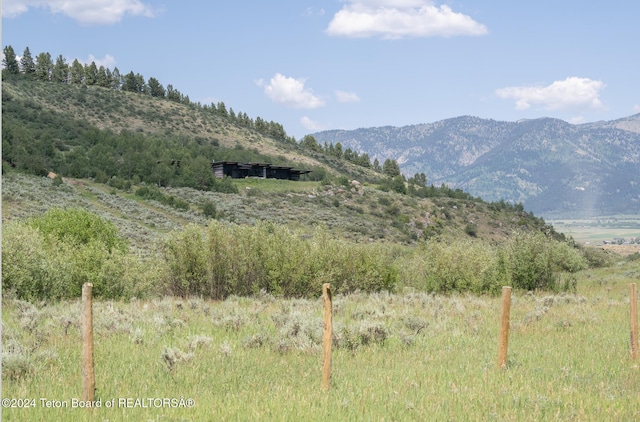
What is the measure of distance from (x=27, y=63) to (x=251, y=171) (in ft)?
223

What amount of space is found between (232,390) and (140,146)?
289ft

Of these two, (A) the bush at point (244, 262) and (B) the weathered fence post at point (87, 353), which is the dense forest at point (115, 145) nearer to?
(A) the bush at point (244, 262)

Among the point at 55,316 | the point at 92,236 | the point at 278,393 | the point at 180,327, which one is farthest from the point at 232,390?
the point at 92,236

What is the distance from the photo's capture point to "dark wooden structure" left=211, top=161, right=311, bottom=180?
94.8m

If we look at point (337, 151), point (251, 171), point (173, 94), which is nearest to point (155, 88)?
point (173, 94)

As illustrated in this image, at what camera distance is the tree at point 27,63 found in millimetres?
132375

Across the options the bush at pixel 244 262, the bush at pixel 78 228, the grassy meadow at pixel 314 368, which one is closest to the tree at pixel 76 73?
the bush at pixel 78 228

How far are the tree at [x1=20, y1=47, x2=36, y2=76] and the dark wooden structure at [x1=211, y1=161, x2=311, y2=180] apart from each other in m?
64.1

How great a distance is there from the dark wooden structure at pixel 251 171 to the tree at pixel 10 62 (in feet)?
204

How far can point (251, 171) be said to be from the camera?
99000 millimetres

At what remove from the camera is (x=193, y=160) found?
8494 centimetres

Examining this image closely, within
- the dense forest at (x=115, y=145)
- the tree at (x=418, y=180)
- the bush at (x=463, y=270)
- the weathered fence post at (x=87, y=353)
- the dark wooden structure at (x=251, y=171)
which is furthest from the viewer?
the tree at (x=418, y=180)

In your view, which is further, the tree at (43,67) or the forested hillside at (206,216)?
the tree at (43,67)

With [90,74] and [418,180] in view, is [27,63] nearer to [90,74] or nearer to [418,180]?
[90,74]
